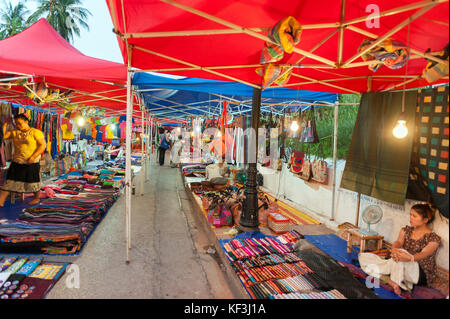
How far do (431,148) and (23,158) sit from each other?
6.94m

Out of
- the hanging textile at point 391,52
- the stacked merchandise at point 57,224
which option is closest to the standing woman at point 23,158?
the stacked merchandise at point 57,224

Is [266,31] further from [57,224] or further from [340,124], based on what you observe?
[57,224]

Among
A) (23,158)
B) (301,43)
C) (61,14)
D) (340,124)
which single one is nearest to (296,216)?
(340,124)

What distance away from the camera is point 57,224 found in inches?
169

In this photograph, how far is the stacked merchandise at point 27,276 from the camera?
282 cm

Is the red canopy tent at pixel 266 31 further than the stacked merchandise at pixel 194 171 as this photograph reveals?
No

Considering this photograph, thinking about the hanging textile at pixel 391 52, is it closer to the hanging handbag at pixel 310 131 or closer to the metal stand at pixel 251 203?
the metal stand at pixel 251 203

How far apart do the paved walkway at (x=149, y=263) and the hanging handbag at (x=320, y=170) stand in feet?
9.71

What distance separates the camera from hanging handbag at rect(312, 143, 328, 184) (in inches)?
233

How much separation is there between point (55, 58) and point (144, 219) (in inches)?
142

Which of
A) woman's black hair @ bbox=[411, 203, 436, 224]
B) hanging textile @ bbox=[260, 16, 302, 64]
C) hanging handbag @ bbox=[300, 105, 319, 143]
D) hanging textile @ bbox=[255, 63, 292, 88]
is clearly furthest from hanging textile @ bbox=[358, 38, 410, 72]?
hanging handbag @ bbox=[300, 105, 319, 143]

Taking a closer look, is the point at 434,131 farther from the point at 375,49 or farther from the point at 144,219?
the point at 144,219

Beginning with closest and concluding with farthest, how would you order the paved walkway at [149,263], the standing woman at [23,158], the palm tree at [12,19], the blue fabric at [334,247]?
the paved walkway at [149,263] < the blue fabric at [334,247] < the standing woman at [23,158] < the palm tree at [12,19]
